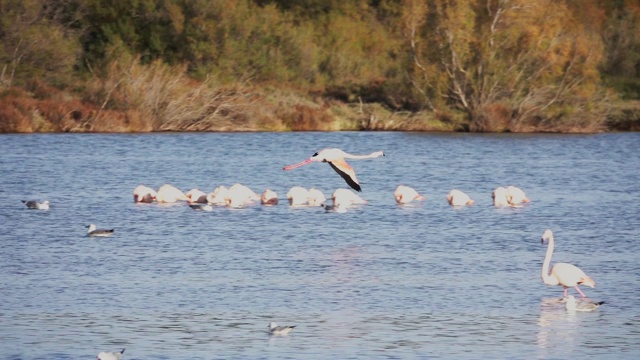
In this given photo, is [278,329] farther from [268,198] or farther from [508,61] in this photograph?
[508,61]

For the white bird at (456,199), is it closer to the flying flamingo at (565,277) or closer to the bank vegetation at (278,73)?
the flying flamingo at (565,277)

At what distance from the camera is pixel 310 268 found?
14.5 meters

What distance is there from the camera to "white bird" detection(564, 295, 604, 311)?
12.1 m

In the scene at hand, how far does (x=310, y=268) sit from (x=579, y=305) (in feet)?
11.1

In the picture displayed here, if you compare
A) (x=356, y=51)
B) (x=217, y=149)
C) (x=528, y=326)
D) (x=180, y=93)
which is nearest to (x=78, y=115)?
(x=180, y=93)

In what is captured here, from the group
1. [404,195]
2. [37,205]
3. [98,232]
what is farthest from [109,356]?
[404,195]

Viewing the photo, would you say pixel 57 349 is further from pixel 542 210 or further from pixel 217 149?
pixel 217 149

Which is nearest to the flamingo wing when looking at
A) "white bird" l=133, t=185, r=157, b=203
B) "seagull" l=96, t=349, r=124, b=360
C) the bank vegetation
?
"white bird" l=133, t=185, r=157, b=203

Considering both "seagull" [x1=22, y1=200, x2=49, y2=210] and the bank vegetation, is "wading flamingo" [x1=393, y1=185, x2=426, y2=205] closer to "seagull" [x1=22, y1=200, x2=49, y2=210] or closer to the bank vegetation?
"seagull" [x1=22, y1=200, x2=49, y2=210]

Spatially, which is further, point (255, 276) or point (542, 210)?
point (542, 210)

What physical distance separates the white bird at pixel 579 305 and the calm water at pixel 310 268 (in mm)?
110

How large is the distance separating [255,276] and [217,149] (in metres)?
18.8

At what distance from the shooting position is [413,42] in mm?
38688

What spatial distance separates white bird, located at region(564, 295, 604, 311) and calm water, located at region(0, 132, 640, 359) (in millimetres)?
110
